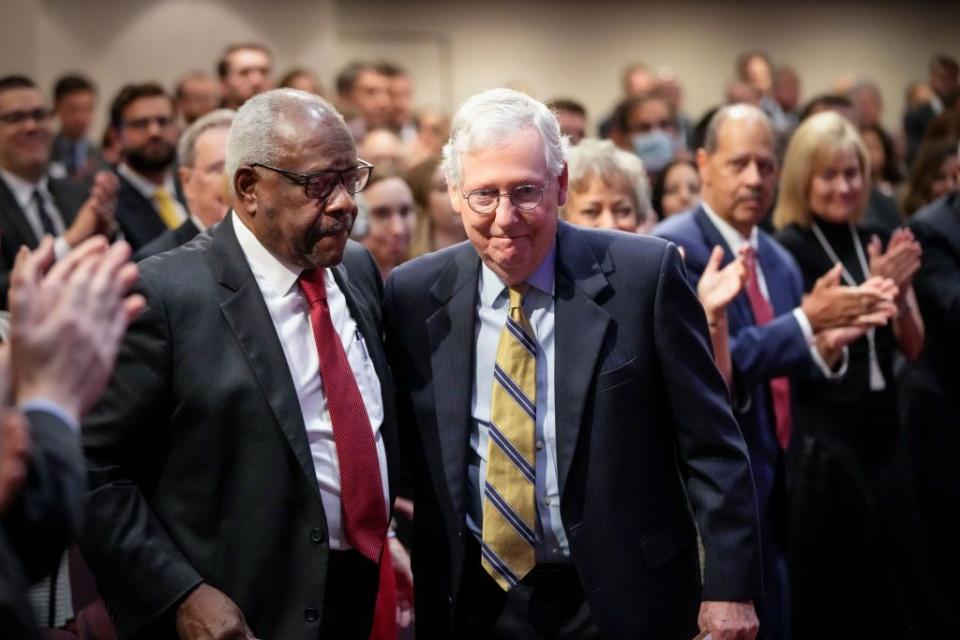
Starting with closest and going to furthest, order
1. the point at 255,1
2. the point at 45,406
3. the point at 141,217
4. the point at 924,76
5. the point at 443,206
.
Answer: the point at 45,406
the point at 443,206
the point at 141,217
the point at 255,1
the point at 924,76

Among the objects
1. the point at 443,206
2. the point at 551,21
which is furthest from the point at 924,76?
the point at 443,206

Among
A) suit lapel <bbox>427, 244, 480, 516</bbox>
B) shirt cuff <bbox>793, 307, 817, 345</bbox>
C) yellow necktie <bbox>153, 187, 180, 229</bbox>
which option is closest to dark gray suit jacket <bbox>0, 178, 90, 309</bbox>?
yellow necktie <bbox>153, 187, 180, 229</bbox>

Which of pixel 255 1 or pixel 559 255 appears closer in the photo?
pixel 559 255

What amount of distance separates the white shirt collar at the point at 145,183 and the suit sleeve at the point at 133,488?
3173mm

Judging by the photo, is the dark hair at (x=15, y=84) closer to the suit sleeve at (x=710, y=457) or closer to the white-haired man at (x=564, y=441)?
the white-haired man at (x=564, y=441)

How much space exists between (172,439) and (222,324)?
0.25 meters

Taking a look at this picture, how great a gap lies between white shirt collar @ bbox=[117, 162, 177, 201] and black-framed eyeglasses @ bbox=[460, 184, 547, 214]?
321 centimetres

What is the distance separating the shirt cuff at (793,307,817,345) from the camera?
3.90 metres

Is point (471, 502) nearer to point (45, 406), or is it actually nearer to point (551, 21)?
point (45, 406)

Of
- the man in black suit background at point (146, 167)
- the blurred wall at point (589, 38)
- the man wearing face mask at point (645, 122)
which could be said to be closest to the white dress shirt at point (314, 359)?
the man in black suit background at point (146, 167)

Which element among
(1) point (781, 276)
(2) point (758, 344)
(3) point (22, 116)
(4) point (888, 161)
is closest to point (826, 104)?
(4) point (888, 161)

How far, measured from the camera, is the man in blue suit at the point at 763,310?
386cm

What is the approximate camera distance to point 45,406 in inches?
70.8

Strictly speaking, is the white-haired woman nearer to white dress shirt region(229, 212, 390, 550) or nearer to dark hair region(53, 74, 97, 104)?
white dress shirt region(229, 212, 390, 550)
